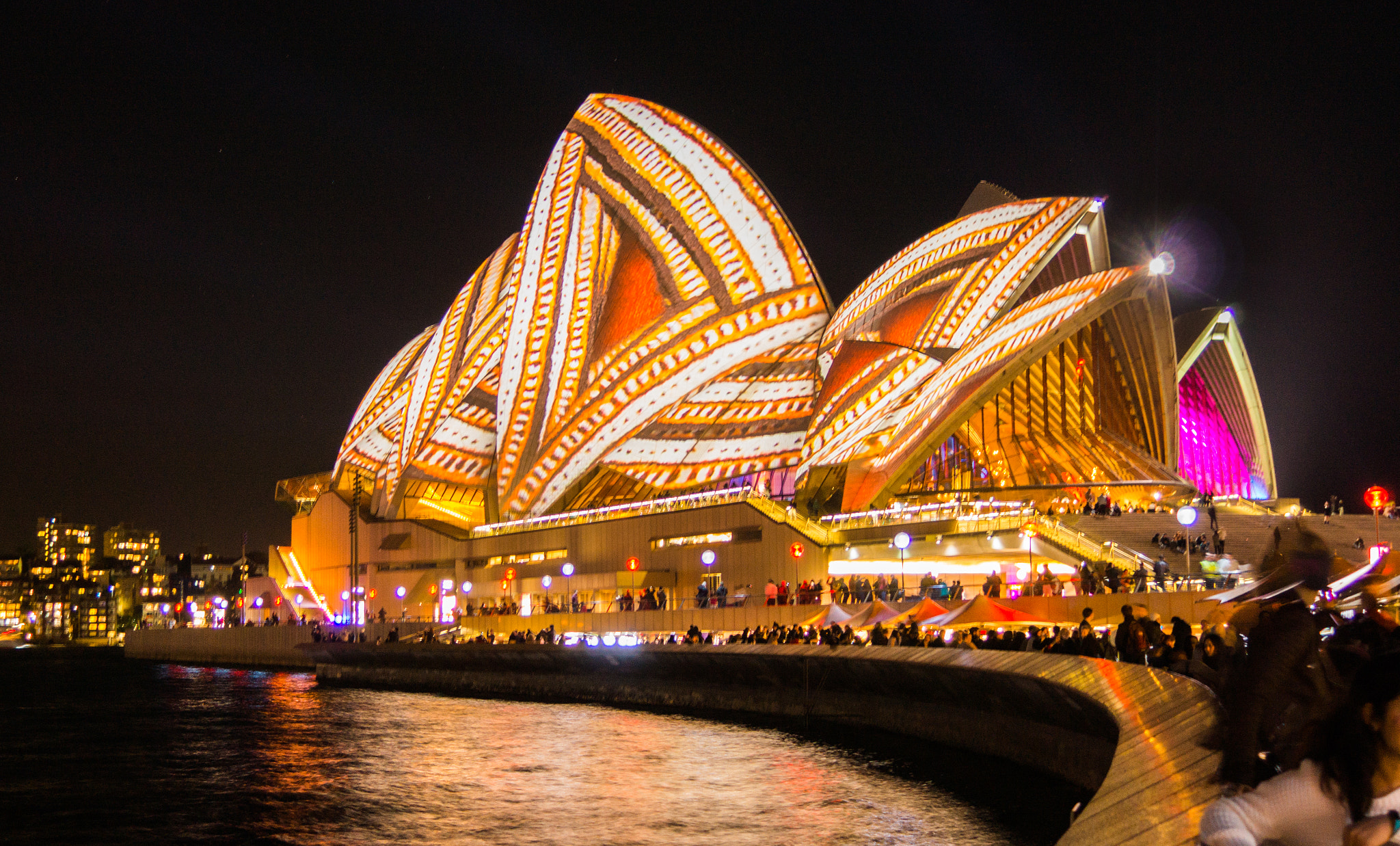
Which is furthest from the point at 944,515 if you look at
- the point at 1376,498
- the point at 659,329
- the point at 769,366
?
the point at 659,329

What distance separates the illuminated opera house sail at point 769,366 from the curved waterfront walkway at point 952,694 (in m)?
9.84

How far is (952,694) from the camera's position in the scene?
15.0m

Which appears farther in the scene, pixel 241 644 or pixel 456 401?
pixel 241 644

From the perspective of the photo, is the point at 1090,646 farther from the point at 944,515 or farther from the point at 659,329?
the point at 659,329

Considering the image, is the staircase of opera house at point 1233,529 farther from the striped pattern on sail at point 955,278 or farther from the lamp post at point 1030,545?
the striped pattern on sail at point 955,278

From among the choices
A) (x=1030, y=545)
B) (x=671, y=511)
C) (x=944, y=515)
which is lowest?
(x=1030, y=545)

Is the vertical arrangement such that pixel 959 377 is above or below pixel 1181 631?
above

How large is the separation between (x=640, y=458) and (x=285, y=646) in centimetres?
1477

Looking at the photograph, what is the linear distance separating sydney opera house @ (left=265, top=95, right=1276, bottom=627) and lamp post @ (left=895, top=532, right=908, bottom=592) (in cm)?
43

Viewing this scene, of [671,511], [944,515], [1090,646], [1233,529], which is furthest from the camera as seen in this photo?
[671,511]

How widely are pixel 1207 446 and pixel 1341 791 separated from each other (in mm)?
43008

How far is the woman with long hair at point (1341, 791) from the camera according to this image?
3.41 metres

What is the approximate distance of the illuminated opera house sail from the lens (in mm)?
33500

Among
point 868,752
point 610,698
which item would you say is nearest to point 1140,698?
point 868,752
